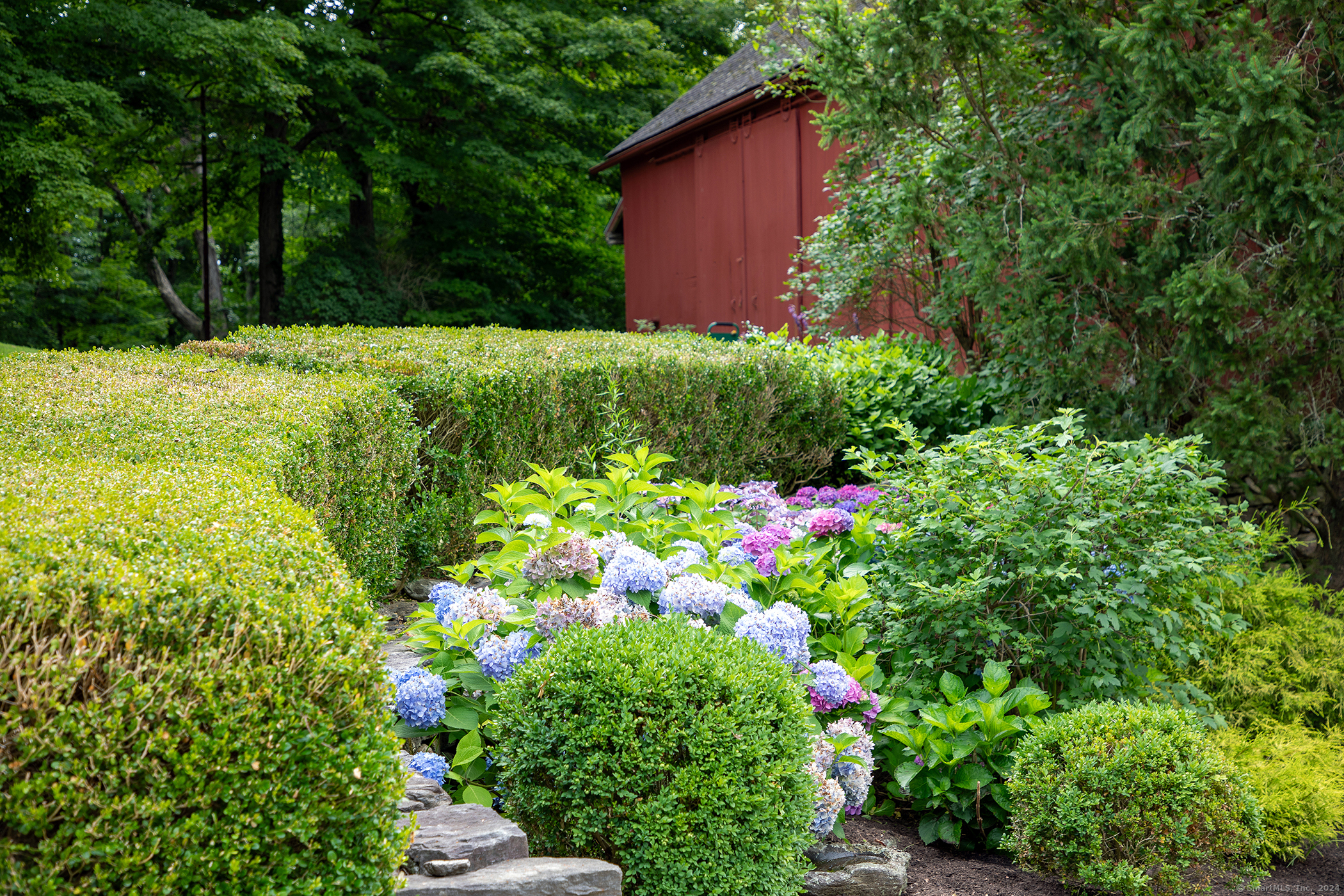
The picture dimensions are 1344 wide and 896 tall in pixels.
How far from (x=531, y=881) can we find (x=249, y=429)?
2045 mm

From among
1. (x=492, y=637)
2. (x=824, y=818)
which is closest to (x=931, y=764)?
(x=824, y=818)

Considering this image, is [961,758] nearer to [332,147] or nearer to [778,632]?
[778,632]

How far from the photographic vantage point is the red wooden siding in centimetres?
1305

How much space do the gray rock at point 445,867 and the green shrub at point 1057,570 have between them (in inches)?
78.0

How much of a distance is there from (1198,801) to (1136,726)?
27 cm

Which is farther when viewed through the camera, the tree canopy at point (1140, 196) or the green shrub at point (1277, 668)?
the tree canopy at point (1140, 196)

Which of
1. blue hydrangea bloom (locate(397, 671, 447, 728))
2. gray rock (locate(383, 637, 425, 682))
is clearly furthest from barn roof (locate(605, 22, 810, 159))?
blue hydrangea bloom (locate(397, 671, 447, 728))

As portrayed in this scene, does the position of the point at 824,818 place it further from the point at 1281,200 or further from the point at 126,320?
the point at 126,320

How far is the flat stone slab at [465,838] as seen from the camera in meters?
2.19

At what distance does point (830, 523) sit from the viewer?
4406 mm

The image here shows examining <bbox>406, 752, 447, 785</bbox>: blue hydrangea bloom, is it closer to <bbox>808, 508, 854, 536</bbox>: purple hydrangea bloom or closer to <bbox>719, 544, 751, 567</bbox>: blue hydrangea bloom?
<bbox>719, 544, 751, 567</bbox>: blue hydrangea bloom

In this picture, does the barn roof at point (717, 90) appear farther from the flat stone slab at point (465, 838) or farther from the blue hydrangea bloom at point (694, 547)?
the flat stone slab at point (465, 838)

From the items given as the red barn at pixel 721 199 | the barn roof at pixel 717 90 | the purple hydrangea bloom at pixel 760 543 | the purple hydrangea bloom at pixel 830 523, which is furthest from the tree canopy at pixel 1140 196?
the barn roof at pixel 717 90

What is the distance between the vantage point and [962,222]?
611 cm
